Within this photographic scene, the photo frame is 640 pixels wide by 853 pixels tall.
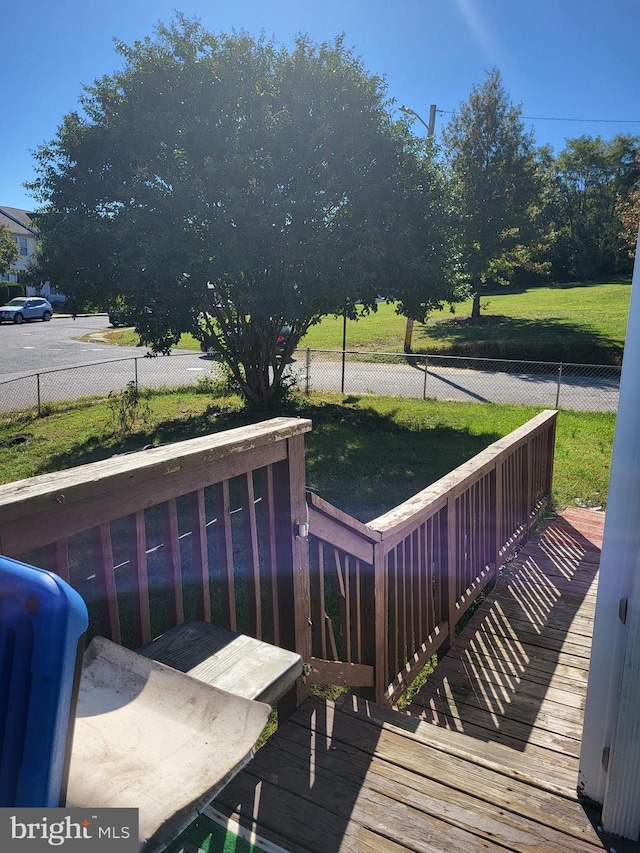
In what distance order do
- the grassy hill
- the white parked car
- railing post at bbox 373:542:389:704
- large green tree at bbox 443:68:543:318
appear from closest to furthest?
railing post at bbox 373:542:389:704 < the grassy hill < large green tree at bbox 443:68:543:318 < the white parked car

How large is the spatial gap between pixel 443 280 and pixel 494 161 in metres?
13.8

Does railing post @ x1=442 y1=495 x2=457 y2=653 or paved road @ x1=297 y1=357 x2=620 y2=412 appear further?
paved road @ x1=297 y1=357 x2=620 y2=412

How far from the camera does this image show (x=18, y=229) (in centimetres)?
4934

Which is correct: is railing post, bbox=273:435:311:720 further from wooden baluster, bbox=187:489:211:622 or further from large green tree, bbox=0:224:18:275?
large green tree, bbox=0:224:18:275

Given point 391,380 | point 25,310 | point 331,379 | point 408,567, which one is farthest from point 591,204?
point 408,567

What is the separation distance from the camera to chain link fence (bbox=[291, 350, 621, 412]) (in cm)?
1191

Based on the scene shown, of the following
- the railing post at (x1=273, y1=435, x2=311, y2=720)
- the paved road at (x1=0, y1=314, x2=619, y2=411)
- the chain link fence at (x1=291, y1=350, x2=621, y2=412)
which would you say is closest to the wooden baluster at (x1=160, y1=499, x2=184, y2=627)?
the railing post at (x1=273, y1=435, x2=311, y2=720)

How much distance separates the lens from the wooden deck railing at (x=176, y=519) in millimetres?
1194

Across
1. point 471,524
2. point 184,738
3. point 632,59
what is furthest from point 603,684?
point 632,59

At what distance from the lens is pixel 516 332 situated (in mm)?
19484

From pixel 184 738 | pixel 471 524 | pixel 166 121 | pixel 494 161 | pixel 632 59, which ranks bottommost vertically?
pixel 471 524

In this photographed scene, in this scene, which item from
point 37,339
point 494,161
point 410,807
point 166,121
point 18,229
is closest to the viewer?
point 410,807

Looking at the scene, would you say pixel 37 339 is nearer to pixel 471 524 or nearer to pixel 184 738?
pixel 471 524

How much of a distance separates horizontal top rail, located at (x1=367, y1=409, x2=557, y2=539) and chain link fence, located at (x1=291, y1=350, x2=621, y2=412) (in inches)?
274
